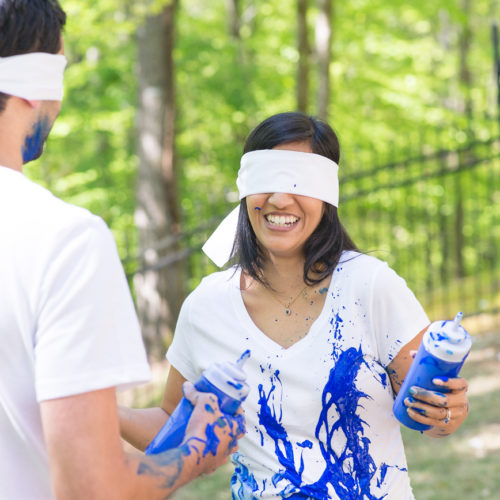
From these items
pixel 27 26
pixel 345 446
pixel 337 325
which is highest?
pixel 27 26

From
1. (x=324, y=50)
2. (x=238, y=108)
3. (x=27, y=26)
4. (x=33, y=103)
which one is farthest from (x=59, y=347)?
(x=238, y=108)

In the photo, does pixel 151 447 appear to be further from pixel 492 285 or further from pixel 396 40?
pixel 396 40

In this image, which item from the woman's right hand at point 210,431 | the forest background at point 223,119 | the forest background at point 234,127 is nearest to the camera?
the woman's right hand at point 210,431

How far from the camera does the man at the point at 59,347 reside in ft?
4.49

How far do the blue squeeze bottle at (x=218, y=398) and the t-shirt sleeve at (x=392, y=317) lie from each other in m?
0.67

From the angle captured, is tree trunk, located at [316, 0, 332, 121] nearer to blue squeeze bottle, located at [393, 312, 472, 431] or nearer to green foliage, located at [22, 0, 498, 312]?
green foliage, located at [22, 0, 498, 312]

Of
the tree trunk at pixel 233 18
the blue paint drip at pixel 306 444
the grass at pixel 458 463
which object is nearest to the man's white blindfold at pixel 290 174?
the blue paint drip at pixel 306 444

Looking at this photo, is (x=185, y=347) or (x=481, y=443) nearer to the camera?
(x=185, y=347)

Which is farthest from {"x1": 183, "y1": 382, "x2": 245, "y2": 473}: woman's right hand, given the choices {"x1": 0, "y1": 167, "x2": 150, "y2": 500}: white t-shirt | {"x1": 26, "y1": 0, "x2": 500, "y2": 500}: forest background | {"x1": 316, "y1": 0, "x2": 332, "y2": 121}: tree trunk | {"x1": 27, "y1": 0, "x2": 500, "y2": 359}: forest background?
{"x1": 316, "y1": 0, "x2": 332, "y2": 121}: tree trunk

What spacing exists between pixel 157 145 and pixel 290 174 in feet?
24.6

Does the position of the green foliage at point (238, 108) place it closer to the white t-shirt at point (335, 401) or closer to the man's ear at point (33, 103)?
the white t-shirt at point (335, 401)

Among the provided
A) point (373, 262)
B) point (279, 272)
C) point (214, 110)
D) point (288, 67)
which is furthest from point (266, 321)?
point (288, 67)

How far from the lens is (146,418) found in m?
2.46

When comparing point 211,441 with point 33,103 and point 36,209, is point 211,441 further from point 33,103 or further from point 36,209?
point 33,103
